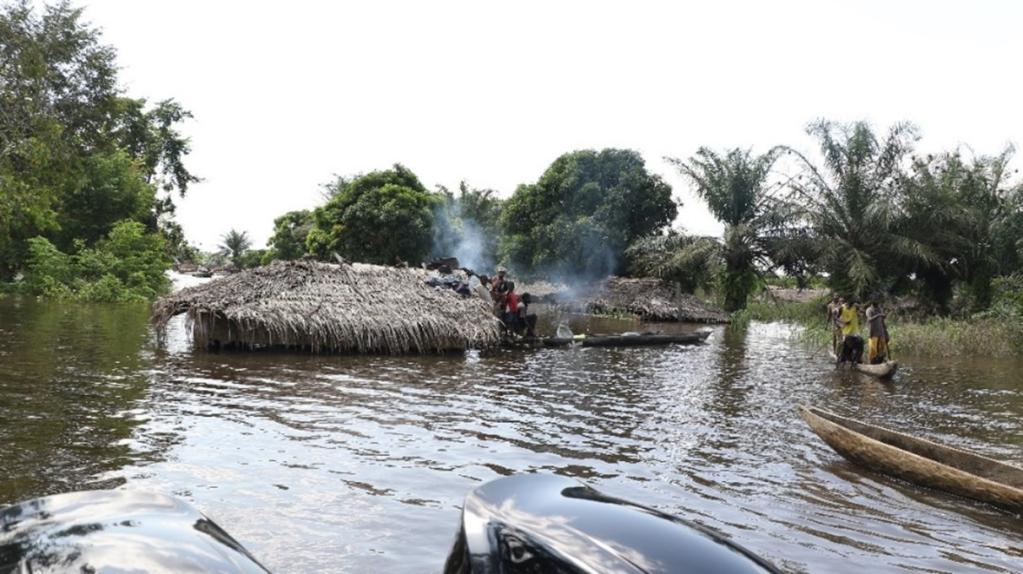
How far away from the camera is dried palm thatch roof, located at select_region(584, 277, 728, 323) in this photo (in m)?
32.4

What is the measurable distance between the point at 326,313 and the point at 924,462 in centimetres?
1101

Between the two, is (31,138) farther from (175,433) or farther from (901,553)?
(901,553)

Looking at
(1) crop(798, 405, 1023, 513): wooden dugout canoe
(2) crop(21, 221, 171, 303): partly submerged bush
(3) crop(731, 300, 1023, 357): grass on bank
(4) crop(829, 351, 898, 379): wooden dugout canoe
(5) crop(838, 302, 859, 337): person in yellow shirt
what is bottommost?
(1) crop(798, 405, 1023, 513): wooden dugout canoe

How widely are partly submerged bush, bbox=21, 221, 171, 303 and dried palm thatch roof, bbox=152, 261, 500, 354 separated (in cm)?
1697

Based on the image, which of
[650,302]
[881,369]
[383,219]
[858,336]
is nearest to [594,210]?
[650,302]

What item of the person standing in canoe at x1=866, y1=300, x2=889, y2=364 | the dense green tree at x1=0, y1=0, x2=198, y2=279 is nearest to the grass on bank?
the person standing in canoe at x1=866, y1=300, x2=889, y2=364

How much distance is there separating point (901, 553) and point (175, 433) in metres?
6.55

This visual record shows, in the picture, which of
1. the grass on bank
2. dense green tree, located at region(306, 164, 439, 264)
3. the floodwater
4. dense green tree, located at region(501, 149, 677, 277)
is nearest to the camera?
the floodwater

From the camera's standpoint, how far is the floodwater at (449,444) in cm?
550

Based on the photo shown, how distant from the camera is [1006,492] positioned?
6.11 meters

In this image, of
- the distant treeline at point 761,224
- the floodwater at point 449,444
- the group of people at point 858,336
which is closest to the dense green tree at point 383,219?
the distant treeline at point 761,224

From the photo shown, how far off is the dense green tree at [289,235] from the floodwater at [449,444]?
43959 millimetres

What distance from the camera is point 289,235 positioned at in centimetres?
6109

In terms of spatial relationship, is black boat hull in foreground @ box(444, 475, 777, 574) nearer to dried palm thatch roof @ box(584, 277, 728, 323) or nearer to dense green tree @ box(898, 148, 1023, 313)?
dense green tree @ box(898, 148, 1023, 313)
